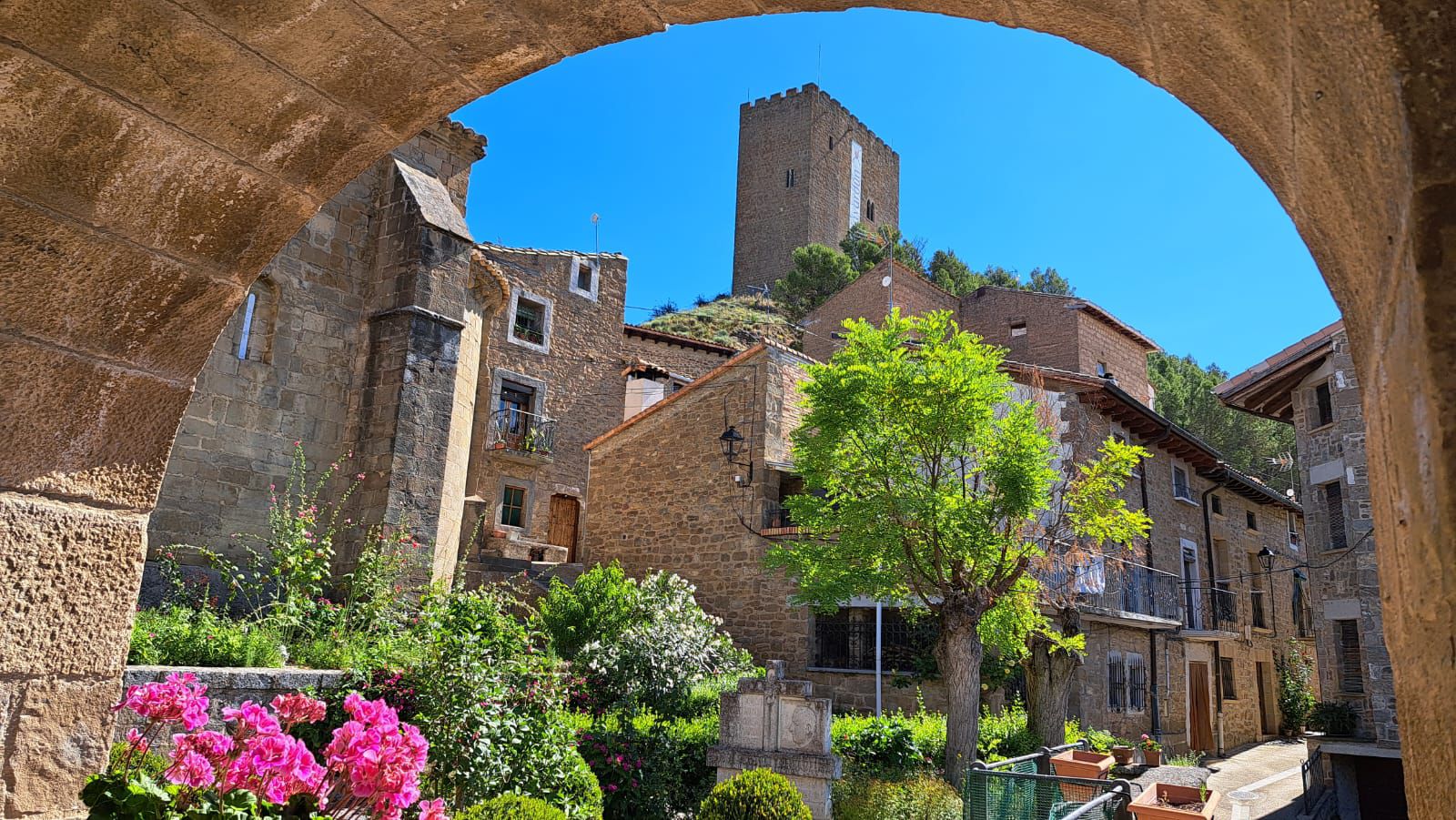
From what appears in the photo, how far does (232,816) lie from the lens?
280 cm

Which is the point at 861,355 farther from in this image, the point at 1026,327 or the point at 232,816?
the point at 1026,327

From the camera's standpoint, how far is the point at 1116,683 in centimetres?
1869

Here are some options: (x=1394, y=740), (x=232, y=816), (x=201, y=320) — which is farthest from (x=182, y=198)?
(x=1394, y=740)

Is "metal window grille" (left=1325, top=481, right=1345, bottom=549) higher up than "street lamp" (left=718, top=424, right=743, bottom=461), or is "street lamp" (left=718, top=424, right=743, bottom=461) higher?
"street lamp" (left=718, top=424, right=743, bottom=461)

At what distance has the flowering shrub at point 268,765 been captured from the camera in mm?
2883

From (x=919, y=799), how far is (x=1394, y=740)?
33.2ft

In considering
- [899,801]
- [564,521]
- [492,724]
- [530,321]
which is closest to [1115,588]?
[899,801]

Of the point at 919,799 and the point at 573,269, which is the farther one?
the point at 573,269

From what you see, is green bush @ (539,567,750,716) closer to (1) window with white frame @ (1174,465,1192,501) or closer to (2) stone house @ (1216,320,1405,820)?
(2) stone house @ (1216,320,1405,820)

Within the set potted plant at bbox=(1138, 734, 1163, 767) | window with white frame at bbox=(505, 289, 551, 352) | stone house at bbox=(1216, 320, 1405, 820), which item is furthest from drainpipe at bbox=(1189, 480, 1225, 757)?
window with white frame at bbox=(505, 289, 551, 352)

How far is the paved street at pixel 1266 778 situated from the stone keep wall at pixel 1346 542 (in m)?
1.73

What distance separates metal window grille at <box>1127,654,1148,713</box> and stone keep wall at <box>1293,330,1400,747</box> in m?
3.31

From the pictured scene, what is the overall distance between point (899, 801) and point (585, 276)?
792 inches

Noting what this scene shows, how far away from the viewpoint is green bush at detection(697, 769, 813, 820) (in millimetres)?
7766
